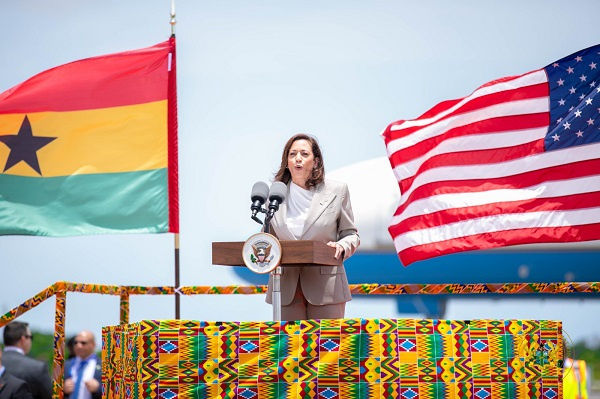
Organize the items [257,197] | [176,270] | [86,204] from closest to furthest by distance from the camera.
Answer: [257,197] < [176,270] < [86,204]

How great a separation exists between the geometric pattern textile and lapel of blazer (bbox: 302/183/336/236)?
999 mm

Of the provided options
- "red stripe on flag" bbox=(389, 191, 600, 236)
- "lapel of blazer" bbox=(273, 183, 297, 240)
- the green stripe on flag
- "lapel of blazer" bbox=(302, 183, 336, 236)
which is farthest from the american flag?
"lapel of blazer" bbox=(273, 183, 297, 240)

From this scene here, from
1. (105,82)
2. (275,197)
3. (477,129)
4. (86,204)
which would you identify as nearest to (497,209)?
(477,129)

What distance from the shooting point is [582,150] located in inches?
299

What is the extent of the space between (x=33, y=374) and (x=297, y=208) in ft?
9.52

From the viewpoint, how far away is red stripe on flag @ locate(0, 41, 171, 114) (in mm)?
9914

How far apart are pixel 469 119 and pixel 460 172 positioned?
18.5 inches

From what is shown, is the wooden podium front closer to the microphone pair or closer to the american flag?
the microphone pair

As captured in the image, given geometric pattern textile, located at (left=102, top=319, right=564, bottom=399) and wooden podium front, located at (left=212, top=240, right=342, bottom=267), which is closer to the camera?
geometric pattern textile, located at (left=102, top=319, right=564, bottom=399)

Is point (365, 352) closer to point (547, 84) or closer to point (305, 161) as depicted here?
point (305, 161)

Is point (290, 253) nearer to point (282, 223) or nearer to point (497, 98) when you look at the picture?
point (282, 223)

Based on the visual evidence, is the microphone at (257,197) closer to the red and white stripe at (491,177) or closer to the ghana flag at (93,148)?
the red and white stripe at (491,177)

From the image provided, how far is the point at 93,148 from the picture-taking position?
32.4 feet

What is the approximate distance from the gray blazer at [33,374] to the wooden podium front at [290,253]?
9.60 ft
